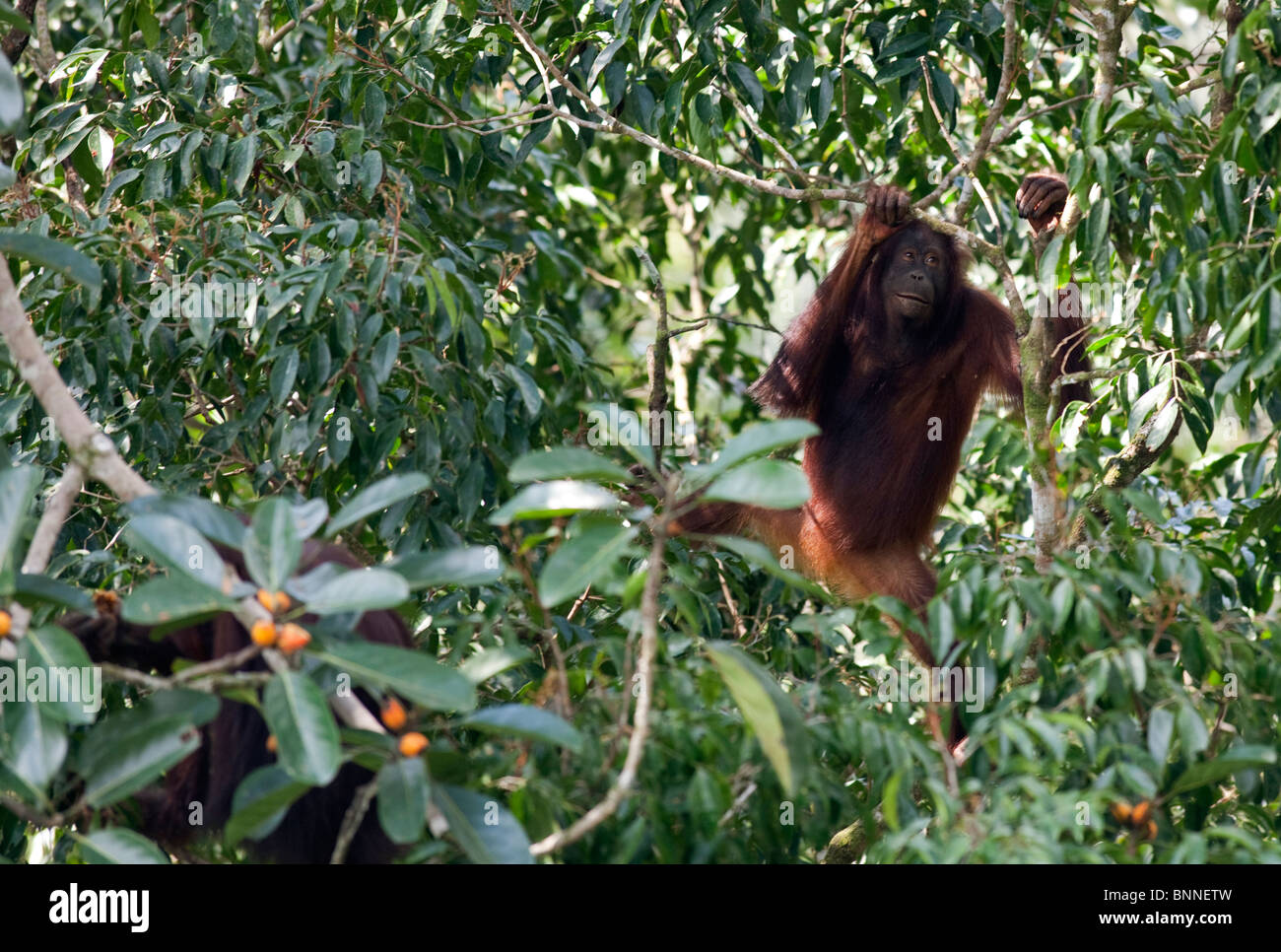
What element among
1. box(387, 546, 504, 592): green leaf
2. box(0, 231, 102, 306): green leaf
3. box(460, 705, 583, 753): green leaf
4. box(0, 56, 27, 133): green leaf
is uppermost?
box(0, 56, 27, 133): green leaf

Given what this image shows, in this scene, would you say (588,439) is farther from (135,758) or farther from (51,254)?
(135,758)

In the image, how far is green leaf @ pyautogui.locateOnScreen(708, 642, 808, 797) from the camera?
2.54 metres

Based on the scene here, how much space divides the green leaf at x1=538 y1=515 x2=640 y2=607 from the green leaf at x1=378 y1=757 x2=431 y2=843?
397 mm

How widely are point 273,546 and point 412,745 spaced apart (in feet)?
1.51

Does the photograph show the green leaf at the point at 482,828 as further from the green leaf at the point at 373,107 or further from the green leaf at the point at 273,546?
the green leaf at the point at 373,107

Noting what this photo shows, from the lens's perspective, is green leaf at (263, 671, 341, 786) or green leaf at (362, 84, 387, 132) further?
green leaf at (362, 84, 387, 132)

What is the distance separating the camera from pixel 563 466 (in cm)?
258

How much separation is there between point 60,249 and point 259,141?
1.49 metres

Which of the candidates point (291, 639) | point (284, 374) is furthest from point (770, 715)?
point (284, 374)

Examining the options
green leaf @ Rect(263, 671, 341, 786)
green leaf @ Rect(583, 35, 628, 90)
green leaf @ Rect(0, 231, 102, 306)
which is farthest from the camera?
green leaf @ Rect(583, 35, 628, 90)

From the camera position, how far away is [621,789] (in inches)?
96.8

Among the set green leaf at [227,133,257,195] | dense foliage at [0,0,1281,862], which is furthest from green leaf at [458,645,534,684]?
green leaf at [227,133,257,195]

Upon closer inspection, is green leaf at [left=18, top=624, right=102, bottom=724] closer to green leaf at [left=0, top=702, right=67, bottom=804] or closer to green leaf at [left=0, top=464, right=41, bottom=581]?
green leaf at [left=0, top=702, right=67, bottom=804]
